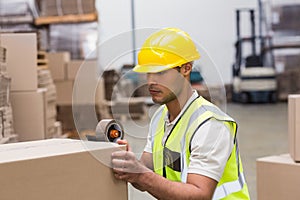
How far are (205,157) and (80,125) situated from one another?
0.43m

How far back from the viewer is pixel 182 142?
6.63ft

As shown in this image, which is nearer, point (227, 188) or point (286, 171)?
point (227, 188)

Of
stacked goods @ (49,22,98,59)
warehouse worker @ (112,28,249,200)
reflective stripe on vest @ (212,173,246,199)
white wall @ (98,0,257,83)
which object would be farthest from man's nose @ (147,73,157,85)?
white wall @ (98,0,257,83)

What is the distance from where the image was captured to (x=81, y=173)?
1691 millimetres

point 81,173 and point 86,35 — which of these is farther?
point 86,35

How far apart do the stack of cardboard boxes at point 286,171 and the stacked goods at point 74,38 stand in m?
6.34

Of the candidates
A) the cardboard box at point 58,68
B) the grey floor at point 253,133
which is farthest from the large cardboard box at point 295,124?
the cardboard box at point 58,68

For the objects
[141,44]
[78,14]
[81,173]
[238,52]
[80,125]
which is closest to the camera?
[81,173]

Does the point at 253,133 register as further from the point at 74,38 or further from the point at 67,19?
the point at 67,19

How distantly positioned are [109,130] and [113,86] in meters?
1.41

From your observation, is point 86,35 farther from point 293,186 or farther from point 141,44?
point 141,44

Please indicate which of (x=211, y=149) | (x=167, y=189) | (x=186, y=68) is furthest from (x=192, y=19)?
(x=167, y=189)

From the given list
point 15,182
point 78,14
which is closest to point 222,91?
point 15,182

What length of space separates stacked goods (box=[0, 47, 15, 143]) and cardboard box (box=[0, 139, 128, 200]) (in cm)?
160
